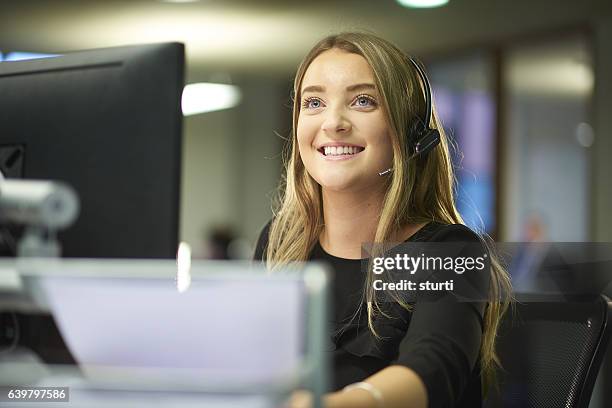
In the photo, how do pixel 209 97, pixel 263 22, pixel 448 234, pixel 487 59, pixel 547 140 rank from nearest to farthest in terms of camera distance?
pixel 448 234 → pixel 263 22 → pixel 547 140 → pixel 487 59 → pixel 209 97

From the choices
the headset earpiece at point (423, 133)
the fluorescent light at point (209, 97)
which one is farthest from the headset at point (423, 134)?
the fluorescent light at point (209, 97)

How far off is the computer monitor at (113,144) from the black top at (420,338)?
341 mm

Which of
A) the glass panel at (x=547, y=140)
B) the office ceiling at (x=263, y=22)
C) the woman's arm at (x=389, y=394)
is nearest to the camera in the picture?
the woman's arm at (x=389, y=394)

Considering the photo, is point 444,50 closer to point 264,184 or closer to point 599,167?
point 599,167

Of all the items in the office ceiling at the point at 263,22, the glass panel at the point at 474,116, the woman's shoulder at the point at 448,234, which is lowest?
the woman's shoulder at the point at 448,234

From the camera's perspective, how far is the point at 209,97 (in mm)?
7285

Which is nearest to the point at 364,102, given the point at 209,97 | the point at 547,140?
the point at 547,140

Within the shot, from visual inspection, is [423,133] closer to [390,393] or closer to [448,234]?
[448,234]

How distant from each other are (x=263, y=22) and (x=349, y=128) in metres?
4.18

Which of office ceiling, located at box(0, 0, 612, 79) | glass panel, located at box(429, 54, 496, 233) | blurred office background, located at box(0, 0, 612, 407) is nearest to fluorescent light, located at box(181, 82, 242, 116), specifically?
blurred office background, located at box(0, 0, 612, 407)

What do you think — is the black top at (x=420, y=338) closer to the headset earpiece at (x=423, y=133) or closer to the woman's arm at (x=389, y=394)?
the woman's arm at (x=389, y=394)

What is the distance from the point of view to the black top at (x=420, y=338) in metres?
1.03

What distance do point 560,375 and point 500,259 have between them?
24cm

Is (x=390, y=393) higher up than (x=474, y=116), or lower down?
lower down
